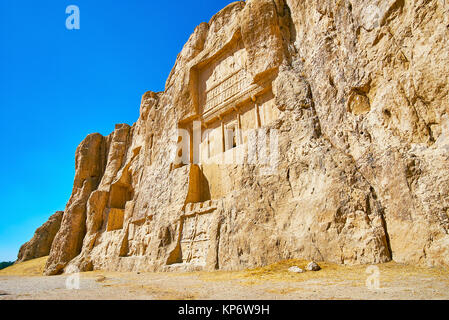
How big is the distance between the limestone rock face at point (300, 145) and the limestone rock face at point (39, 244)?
14.4 m

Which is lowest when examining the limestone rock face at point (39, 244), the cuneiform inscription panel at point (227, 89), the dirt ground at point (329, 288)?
the dirt ground at point (329, 288)

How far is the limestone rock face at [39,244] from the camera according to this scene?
3069cm

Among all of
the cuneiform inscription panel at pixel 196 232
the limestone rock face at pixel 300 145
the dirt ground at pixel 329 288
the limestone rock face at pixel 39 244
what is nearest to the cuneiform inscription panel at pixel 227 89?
the limestone rock face at pixel 300 145

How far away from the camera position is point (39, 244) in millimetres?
31250

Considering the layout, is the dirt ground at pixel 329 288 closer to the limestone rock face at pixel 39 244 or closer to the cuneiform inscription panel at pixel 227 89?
the cuneiform inscription panel at pixel 227 89

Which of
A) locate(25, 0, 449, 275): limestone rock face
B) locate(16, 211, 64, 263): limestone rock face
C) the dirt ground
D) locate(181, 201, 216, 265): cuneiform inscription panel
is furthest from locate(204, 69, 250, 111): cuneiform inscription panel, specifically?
locate(16, 211, 64, 263): limestone rock face

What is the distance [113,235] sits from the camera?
789 inches

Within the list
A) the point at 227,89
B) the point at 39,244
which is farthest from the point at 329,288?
the point at 39,244

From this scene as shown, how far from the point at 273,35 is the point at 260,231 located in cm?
863

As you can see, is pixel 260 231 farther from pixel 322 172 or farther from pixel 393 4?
pixel 393 4

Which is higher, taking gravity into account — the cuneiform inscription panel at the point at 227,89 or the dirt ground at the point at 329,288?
the cuneiform inscription panel at the point at 227,89

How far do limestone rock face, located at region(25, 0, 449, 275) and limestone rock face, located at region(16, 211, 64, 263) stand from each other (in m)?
14.4

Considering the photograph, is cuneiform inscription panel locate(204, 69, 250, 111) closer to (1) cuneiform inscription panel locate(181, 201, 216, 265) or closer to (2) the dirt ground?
(1) cuneiform inscription panel locate(181, 201, 216, 265)

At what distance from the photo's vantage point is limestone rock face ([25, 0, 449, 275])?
24.3 feet
